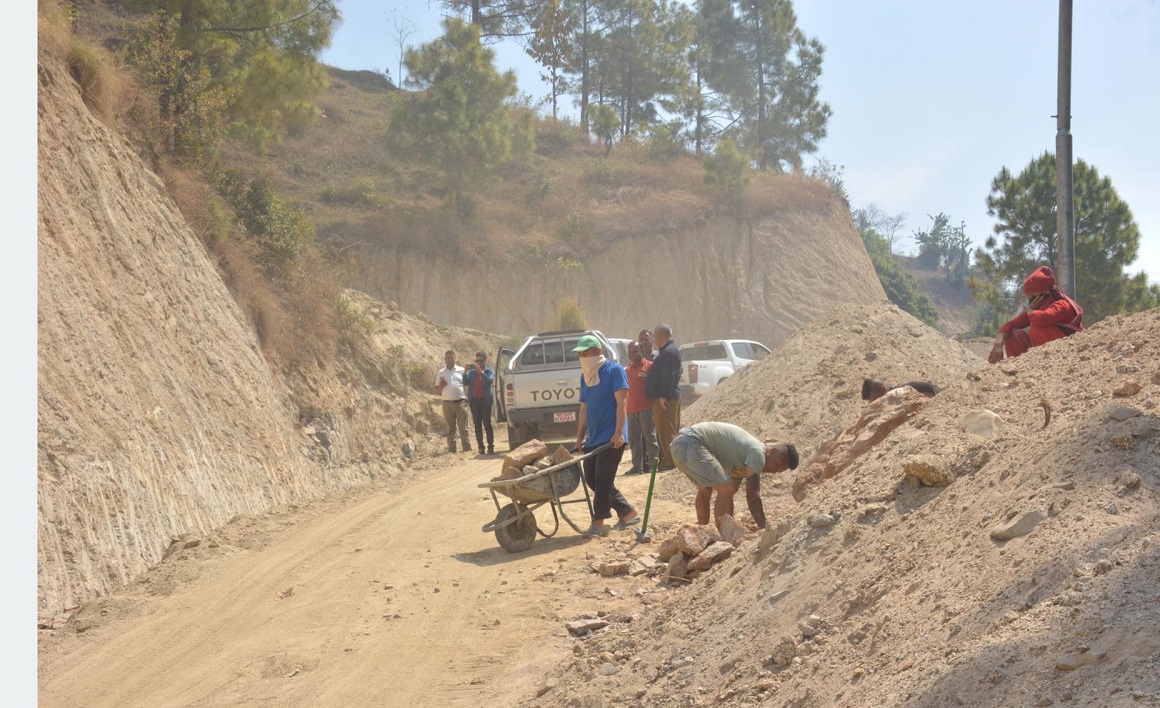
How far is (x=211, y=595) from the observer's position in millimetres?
8586

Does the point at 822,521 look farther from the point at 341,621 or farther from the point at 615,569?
the point at 341,621

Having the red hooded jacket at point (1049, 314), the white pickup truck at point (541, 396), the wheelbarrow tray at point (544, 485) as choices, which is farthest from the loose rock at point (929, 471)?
the white pickup truck at point (541, 396)

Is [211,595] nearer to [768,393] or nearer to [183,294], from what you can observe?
[183,294]

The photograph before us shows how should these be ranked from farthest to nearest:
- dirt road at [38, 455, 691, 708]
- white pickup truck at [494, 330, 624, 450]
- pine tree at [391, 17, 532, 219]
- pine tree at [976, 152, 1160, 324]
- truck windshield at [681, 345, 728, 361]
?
pine tree at [391, 17, 532, 219] → pine tree at [976, 152, 1160, 324] → truck windshield at [681, 345, 728, 361] → white pickup truck at [494, 330, 624, 450] → dirt road at [38, 455, 691, 708]

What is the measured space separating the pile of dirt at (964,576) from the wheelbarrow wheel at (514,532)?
2799 mm

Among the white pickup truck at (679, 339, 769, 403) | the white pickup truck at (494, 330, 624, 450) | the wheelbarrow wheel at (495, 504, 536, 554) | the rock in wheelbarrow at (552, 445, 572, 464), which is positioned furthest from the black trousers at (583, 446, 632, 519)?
the white pickup truck at (679, 339, 769, 403)

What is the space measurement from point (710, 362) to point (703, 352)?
2.91 ft

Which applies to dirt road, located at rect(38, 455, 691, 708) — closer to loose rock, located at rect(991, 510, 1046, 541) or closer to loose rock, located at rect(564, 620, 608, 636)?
loose rock, located at rect(564, 620, 608, 636)

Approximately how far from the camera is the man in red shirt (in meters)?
12.7

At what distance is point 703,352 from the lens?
21859 mm

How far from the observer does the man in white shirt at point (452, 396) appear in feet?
56.5

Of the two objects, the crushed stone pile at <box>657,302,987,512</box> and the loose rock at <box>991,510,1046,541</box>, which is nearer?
the loose rock at <box>991,510,1046,541</box>

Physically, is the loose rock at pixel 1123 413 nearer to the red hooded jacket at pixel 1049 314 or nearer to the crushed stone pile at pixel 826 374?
the red hooded jacket at pixel 1049 314

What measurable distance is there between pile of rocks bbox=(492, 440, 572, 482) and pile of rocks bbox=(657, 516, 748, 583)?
183 cm
